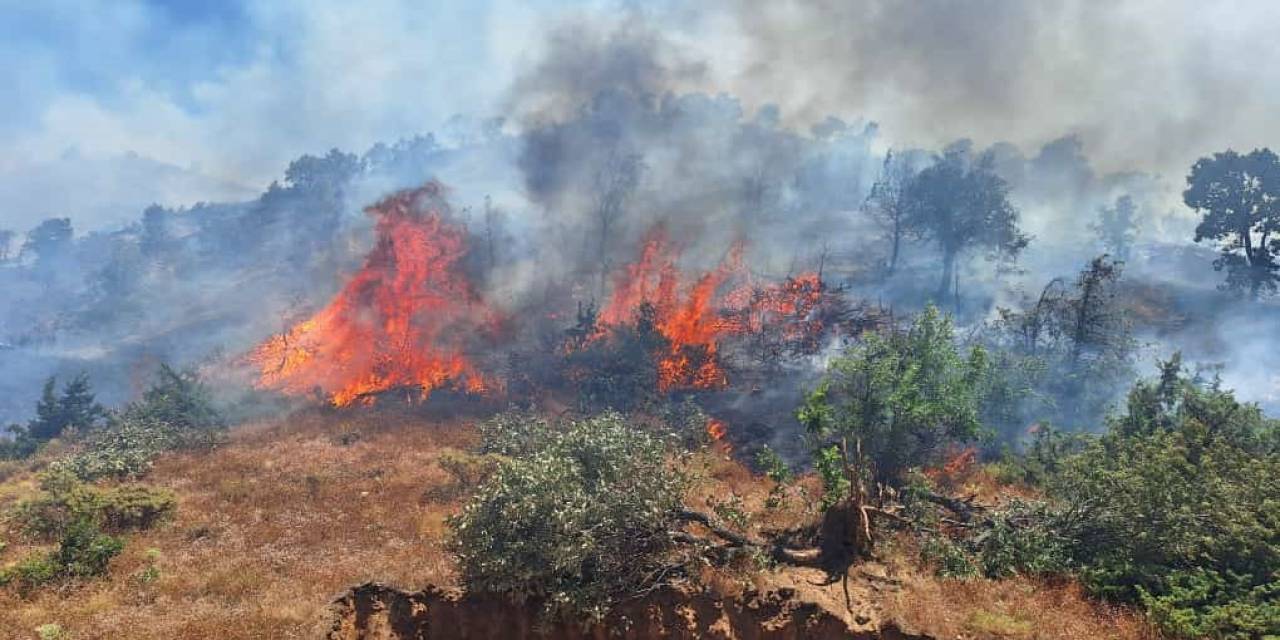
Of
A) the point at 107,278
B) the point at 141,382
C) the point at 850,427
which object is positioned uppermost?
the point at 107,278

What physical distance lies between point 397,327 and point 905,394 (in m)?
30.7

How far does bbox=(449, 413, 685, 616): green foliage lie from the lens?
35.2ft

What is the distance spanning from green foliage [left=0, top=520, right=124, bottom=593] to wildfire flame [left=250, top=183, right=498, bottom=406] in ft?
61.0

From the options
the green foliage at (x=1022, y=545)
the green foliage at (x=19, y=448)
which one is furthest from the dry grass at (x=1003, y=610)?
the green foliage at (x=19, y=448)

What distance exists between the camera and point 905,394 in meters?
16.8

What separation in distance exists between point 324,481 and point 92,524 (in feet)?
23.0

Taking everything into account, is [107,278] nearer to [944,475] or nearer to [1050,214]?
[944,475]

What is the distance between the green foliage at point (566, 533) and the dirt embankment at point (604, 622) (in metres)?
0.43

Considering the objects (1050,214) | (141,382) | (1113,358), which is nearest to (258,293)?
(141,382)

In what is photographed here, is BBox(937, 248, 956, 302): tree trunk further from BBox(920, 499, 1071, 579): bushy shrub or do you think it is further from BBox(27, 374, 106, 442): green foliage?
BBox(27, 374, 106, 442): green foliage

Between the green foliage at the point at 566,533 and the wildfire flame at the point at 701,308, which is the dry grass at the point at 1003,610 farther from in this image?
the wildfire flame at the point at 701,308

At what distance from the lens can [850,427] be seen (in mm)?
17094

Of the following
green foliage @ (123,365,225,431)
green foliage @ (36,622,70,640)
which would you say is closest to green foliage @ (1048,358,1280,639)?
green foliage @ (36,622,70,640)

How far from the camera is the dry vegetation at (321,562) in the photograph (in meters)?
10.5
